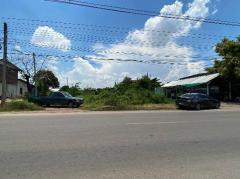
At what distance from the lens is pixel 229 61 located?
142 ft

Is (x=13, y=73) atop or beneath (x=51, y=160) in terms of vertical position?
atop

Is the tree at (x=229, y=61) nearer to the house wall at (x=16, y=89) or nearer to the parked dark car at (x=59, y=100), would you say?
the parked dark car at (x=59, y=100)

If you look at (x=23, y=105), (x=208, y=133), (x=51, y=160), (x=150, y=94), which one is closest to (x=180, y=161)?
(x=51, y=160)

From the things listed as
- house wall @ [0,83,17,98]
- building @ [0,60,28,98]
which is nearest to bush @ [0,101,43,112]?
building @ [0,60,28,98]

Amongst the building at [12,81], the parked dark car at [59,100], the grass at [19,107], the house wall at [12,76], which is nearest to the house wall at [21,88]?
the building at [12,81]

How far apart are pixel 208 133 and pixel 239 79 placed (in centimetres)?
3267

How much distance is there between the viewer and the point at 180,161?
8.34 meters

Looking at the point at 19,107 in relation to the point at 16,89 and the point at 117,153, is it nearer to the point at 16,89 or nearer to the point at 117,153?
the point at 117,153

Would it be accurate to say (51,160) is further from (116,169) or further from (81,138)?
(81,138)

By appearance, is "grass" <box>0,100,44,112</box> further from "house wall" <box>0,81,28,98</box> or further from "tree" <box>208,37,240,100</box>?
"house wall" <box>0,81,28,98</box>

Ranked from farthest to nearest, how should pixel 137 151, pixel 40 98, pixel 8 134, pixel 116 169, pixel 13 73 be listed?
pixel 13 73 → pixel 40 98 → pixel 8 134 → pixel 137 151 → pixel 116 169

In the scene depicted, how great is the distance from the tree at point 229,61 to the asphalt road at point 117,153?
30607 mm

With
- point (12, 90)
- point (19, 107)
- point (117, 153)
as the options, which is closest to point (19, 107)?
point (19, 107)

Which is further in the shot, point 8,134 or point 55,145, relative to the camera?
point 8,134
